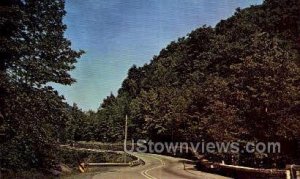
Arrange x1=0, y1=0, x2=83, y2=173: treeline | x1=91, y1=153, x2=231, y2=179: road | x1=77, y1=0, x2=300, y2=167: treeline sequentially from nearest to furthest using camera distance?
1. x1=0, y1=0, x2=83, y2=173: treeline
2. x1=91, y1=153, x2=231, y2=179: road
3. x1=77, y1=0, x2=300, y2=167: treeline

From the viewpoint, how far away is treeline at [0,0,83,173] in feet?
74.3

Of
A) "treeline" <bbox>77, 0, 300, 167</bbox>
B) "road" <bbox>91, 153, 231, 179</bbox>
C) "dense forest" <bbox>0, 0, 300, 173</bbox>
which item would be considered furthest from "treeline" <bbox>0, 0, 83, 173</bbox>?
"treeline" <bbox>77, 0, 300, 167</bbox>

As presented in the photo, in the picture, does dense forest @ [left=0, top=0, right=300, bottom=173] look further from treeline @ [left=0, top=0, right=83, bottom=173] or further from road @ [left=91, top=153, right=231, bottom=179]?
road @ [left=91, top=153, right=231, bottom=179]

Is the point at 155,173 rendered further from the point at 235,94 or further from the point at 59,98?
the point at 59,98

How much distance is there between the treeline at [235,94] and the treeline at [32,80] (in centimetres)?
1507

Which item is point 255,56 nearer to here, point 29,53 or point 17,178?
point 29,53

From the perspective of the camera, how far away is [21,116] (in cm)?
2297

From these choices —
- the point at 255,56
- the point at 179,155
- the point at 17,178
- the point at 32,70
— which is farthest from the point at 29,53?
the point at 179,155

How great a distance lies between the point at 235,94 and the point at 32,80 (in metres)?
18.7

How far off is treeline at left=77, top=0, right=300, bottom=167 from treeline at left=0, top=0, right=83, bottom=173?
49.4 ft

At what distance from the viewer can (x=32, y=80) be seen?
2384 centimetres

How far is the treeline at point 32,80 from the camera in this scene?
22656mm

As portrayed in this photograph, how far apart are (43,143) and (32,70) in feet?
14.9

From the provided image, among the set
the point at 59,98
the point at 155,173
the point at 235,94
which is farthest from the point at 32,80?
the point at 235,94
